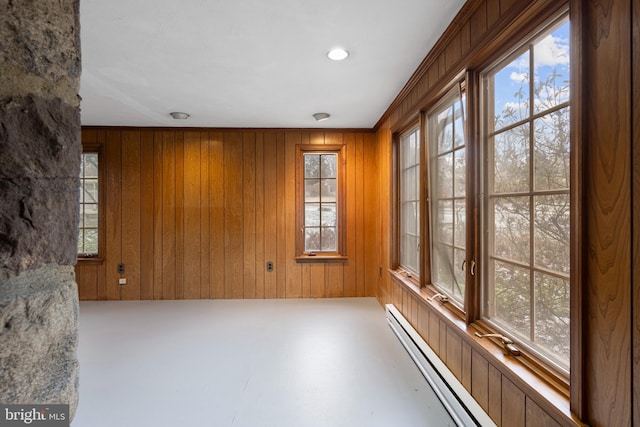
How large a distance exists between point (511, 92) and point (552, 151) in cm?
38

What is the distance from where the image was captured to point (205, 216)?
368 cm

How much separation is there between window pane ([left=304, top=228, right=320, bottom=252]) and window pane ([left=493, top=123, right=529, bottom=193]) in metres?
2.50

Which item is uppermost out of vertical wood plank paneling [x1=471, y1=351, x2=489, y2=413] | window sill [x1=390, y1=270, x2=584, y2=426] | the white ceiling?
the white ceiling

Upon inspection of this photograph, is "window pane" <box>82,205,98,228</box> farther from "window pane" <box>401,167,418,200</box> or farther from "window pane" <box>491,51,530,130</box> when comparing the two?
"window pane" <box>491,51,530,130</box>

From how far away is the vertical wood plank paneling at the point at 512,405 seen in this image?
1.17 meters

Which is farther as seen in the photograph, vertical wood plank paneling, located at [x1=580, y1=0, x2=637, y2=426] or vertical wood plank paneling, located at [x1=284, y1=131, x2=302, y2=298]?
vertical wood plank paneling, located at [x1=284, y1=131, x2=302, y2=298]

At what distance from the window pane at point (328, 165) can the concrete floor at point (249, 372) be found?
65.7 inches

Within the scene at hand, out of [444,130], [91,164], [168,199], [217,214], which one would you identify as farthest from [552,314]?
[91,164]

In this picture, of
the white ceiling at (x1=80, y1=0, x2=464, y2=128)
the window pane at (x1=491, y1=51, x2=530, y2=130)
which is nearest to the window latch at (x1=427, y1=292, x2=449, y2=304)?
the window pane at (x1=491, y1=51, x2=530, y2=130)

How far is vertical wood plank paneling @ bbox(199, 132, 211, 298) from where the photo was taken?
12.0 feet

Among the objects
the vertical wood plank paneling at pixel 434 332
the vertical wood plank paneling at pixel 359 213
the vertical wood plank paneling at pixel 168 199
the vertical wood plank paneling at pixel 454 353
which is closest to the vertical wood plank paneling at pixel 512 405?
the vertical wood plank paneling at pixel 454 353

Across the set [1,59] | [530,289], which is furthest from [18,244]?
[530,289]

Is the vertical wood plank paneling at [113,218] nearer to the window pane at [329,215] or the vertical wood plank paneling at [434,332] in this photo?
the window pane at [329,215]

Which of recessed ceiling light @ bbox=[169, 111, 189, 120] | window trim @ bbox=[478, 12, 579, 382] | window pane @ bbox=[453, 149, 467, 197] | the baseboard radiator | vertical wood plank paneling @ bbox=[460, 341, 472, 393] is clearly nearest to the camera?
window trim @ bbox=[478, 12, 579, 382]
